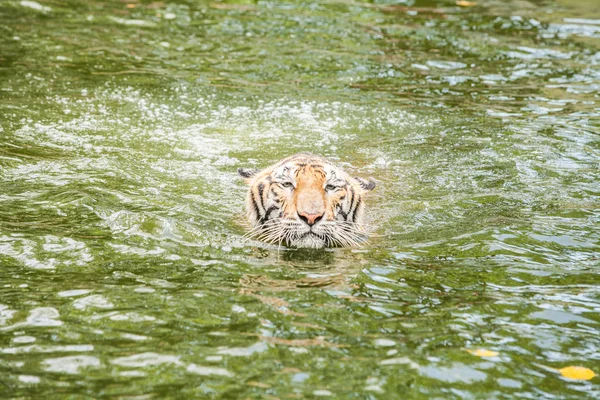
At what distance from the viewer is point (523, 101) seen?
9305 millimetres

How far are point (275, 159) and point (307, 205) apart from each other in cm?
235

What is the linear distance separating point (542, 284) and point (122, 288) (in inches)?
94.2

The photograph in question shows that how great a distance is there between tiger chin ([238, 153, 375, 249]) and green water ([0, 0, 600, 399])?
14cm

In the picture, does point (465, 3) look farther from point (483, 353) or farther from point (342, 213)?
point (483, 353)

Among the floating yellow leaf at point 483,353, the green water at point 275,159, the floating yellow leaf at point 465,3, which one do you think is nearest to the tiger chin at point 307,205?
the green water at point 275,159

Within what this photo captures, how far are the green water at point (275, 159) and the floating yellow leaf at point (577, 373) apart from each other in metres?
0.04

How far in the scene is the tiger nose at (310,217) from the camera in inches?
203

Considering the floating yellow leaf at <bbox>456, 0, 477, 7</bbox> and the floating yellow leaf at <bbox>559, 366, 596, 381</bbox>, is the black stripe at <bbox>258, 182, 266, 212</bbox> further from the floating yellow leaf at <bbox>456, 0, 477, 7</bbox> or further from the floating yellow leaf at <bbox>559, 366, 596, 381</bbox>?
the floating yellow leaf at <bbox>456, 0, 477, 7</bbox>

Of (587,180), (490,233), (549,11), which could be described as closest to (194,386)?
(490,233)

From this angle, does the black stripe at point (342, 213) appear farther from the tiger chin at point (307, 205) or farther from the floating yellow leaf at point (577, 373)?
the floating yellow leaf at point (577, 373)

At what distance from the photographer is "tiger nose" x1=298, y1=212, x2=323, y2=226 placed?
5168 mm

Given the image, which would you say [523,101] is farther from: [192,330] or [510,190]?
[192,330]

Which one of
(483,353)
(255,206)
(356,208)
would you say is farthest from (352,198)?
Answer: (483,353)

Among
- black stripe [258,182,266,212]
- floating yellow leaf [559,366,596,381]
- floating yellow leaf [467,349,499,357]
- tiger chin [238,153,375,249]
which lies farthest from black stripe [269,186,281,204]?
floating yellow leaf [559,366,596,381]
